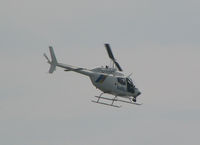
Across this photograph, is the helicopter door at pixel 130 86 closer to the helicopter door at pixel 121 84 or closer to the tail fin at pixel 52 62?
the helicopter door at pixel 121 84

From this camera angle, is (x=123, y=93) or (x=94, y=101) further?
(x=123, y=93)

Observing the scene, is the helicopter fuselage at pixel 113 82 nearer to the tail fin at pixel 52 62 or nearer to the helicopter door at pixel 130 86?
the helicopter door at pixel 130 86

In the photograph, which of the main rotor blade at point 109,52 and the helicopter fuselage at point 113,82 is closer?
the helicopter fuselage at point 113,82

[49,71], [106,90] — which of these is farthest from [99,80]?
[49,71]

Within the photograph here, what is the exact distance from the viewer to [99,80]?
166 ft

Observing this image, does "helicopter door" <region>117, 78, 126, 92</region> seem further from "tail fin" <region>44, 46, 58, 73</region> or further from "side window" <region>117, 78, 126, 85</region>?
"tail fin" <region>44, 46, 58, 73</region>

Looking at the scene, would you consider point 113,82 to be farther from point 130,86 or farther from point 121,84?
point 130,86

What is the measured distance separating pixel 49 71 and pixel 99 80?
4.99 meters

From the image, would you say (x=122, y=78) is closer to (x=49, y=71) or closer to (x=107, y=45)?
(x=107, y=45)

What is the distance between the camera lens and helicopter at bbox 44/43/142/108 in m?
50.7

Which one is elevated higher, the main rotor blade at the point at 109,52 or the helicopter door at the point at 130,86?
the main rotor blade at the point at 109,52

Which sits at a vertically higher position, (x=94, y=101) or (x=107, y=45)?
(x=107, y=45)

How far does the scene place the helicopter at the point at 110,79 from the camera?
50.7m

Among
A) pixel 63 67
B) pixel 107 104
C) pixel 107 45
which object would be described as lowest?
pixel 107 104
